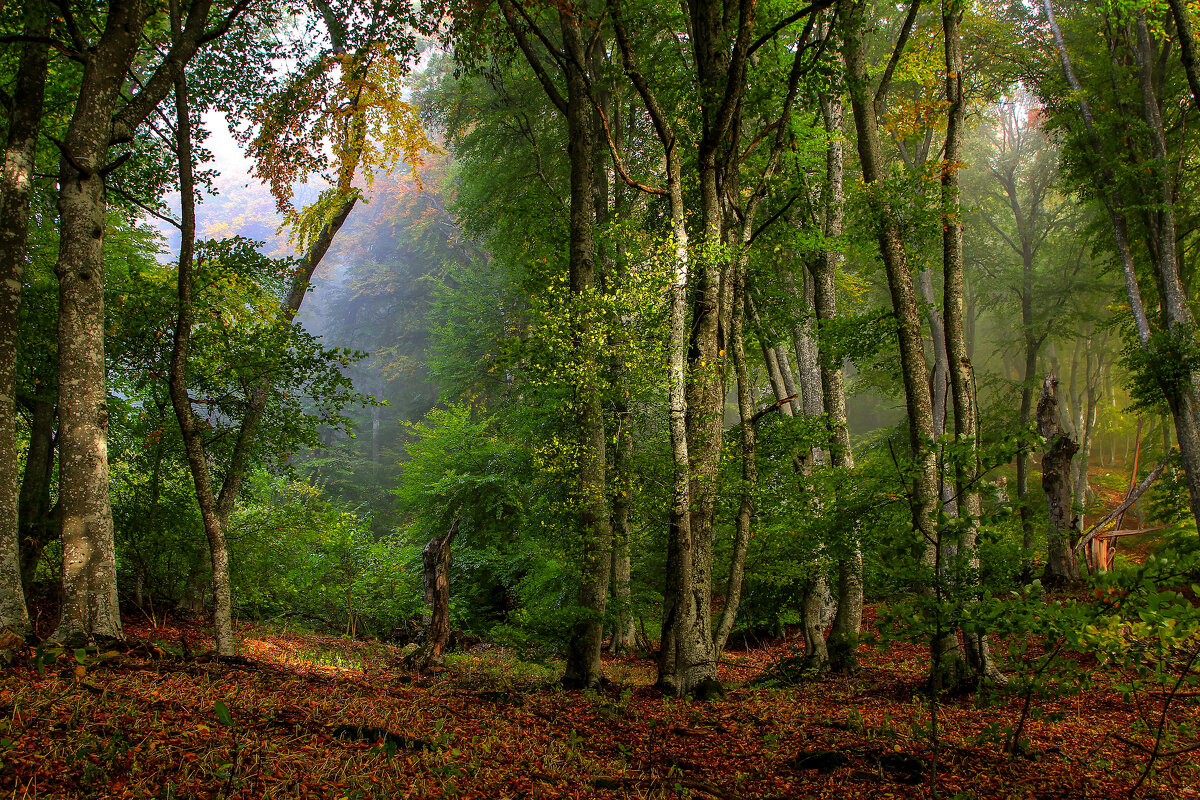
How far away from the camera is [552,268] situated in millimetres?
8375

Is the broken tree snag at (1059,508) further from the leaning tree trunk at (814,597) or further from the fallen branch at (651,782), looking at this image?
the fallen branch at (651,782)

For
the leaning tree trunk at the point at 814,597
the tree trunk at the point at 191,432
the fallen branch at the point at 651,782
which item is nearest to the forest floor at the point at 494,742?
the fallen branch at the point at 651,782

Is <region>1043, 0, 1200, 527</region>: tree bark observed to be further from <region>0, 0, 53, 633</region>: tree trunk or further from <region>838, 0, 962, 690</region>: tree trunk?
<region>0, 0, 53, 633</region>: tree trunk

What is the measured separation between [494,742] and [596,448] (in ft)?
12.3

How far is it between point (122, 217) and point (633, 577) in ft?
37.3

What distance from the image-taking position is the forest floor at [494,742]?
8.90 ft

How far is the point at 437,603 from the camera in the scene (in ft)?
24.8

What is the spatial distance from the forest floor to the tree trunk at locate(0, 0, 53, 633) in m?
0.98

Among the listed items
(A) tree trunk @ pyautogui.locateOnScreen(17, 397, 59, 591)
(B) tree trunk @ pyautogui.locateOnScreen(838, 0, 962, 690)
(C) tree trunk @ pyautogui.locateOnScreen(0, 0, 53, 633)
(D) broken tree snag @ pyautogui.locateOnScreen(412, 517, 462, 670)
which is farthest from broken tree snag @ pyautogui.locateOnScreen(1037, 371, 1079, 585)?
(A) tree trunk @ pyautogui.locateOnScreen(17, 397, 59, 591)

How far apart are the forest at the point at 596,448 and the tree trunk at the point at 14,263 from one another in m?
0.03

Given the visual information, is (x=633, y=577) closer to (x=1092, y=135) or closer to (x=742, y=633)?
(x=742, y=633)

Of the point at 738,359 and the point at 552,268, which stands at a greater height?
the point at 552,268

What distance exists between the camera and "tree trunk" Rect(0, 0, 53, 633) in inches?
178

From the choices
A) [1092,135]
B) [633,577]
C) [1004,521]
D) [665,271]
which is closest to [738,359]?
[665,271]
